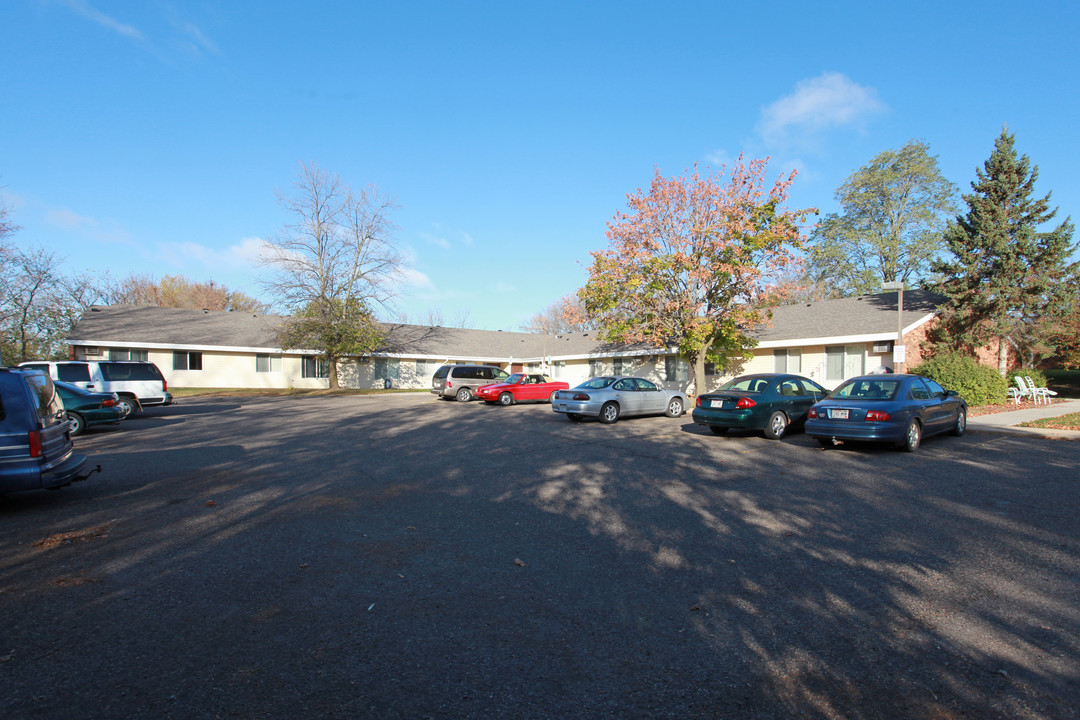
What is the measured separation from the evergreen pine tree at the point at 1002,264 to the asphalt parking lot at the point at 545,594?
51.4 ft

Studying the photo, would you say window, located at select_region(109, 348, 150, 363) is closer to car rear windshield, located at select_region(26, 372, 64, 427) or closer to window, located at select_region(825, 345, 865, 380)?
car rear windshield, located at select_region(26, 372, 64, 427)

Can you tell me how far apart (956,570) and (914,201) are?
38.9m

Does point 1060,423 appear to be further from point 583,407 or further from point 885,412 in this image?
point 583,407

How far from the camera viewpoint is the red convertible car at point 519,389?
24.8 metres

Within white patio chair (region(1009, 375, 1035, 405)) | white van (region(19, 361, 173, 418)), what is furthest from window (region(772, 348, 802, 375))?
white van (region(19, 361, 173, 418))

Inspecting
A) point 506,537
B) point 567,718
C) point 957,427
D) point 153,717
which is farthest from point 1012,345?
point 153,717

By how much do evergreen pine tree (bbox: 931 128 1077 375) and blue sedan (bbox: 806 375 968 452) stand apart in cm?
1233

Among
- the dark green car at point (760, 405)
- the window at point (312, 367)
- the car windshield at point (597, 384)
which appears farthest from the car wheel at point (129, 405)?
the window at point (312, 367)

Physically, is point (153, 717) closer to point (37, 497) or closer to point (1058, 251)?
point (37, 497)

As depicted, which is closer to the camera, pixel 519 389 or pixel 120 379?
pixel 120 379

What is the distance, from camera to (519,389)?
83.1ft

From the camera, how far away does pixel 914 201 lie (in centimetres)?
3572

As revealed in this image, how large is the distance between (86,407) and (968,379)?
25583 mm

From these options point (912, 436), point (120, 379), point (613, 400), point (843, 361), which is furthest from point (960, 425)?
point (120, 379)
